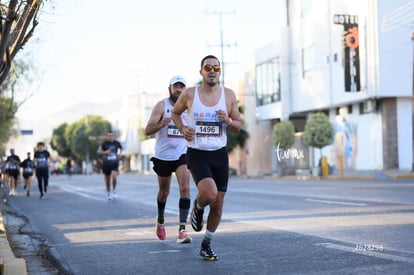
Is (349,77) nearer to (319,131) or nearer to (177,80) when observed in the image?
(319,131)

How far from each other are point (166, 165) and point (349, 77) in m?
32.7

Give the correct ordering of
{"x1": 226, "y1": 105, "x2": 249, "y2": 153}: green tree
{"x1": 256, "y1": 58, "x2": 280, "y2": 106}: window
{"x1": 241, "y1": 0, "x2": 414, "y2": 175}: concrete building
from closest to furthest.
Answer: {"x1": 241, "y1": 0, "x2": 414, "y2": 175}: concrete building < {"x1": 256, "y1": 58, "x2": 280, "y2": 106}: window < {"x1": 226, "y1": 105, "x2": 249, "y2": 153}: green tree

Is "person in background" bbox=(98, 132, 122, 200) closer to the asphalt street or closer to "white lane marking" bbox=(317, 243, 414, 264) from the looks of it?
the asphalt street

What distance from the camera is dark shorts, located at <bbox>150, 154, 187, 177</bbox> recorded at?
9000 mm

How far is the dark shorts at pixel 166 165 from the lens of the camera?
9000 mm

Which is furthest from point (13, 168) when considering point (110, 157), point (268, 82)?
point (268, 82)

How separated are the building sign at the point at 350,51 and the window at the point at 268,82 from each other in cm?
1133

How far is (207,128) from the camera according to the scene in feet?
23.5

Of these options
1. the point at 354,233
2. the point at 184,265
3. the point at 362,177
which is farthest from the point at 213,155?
the point at 362,177

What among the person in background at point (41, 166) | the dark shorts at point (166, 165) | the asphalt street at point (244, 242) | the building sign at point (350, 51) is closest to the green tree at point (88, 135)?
the building sign at point (350, 51)

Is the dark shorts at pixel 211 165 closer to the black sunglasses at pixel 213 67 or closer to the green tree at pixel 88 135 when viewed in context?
the black sunglasses at pixel 213 67

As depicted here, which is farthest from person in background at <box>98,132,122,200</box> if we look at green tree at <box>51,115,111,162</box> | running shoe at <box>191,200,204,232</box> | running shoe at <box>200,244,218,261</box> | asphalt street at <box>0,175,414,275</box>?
green tree at <box>51,115,111,162</box>

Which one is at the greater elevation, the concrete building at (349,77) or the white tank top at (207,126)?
the concrete building at (349,77)

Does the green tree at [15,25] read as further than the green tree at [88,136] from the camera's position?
No
